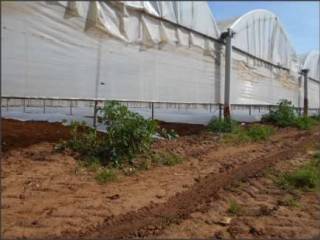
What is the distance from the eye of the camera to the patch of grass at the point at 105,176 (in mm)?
4816

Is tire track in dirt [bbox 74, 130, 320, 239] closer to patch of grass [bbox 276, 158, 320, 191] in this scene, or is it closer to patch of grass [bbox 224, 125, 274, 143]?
patch of grass [bbox 276, 158, 320, 191]

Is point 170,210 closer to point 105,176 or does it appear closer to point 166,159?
point 105,176

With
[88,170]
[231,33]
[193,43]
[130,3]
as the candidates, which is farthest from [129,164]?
[231,33]

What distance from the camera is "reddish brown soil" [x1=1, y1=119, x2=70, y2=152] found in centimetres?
540

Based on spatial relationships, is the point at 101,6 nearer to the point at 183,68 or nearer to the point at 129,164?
the point at 129,164

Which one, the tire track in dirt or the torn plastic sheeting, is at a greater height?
the torn plastic sheeting

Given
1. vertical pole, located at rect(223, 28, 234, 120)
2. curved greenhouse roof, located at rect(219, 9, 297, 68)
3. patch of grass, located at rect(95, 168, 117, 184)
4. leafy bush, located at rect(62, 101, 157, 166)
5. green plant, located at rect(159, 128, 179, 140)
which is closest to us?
patch of grass, located at rect(95, 168, 117, 184)

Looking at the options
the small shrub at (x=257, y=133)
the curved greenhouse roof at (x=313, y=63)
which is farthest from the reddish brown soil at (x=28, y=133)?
the curved greenhouse roof at (x=313, y=63)

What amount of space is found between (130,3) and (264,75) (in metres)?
8.39

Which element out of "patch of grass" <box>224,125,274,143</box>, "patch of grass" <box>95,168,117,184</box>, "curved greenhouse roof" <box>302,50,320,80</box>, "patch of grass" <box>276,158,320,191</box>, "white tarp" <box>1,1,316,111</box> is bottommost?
"patch of grass" <box>276,158,320,191</box>

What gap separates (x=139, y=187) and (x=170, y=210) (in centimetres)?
79

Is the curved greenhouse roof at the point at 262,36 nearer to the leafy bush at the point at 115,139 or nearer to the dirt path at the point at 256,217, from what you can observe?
the leafy bush at the point at 115,139

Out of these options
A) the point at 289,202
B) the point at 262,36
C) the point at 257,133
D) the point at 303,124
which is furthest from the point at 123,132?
the point at 303,124

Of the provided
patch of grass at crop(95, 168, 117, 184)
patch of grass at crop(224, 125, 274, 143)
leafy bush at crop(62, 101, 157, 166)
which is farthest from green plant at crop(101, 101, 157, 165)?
patch of grass at crop(224, 125, 274, 143)
